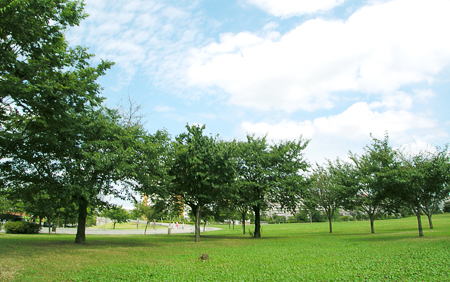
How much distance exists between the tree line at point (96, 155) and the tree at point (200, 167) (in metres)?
0.08

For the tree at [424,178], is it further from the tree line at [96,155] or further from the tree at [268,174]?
the tree at [268,174]

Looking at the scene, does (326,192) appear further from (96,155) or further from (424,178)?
(96,155)

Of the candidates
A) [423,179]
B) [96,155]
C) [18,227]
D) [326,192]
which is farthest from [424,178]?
[18,227]

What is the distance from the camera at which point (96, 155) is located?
51.5 feet

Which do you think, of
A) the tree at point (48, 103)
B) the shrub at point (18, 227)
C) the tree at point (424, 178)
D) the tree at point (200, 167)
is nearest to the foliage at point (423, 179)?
the tree at point (424, 178)

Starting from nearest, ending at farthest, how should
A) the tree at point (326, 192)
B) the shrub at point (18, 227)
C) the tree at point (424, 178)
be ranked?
the tree at point (424, 178) → the shrub at point (18, 227) → the tree at point (326, 192)

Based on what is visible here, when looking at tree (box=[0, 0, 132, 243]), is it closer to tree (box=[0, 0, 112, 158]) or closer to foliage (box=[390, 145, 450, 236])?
tree (box=[0, 0, 112, 158])

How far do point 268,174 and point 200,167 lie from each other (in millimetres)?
8025

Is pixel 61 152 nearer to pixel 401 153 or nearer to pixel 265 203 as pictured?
pixel 265 203

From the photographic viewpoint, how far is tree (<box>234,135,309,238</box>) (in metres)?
26.9

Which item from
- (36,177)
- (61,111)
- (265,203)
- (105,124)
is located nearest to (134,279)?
(61,111)

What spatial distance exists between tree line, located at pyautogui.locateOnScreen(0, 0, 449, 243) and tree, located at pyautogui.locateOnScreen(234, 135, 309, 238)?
0.33 feet

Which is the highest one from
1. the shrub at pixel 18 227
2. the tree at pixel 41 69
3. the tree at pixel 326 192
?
the tree at pixel 41 69

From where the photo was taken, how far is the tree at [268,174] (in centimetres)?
2689
